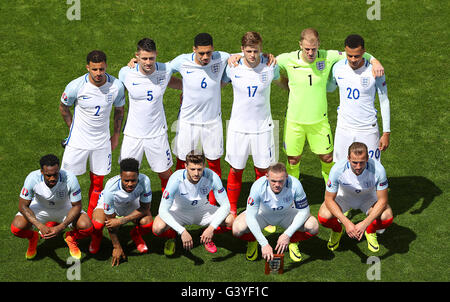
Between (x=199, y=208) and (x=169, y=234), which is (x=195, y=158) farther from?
(x=169, y=234)

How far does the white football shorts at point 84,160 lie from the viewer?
12750mm

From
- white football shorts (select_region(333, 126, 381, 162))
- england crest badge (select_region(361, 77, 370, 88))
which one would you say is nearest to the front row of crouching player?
white football shorts (select_region(333, 126, 381, 162))

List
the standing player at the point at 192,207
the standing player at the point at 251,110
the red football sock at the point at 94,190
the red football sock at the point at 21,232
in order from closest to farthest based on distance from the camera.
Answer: the standing player at the point at 192,207 → the red football sock at the point at 21,232 → the standing player at the point at 251,110 → the red football sock at the point at 94,190

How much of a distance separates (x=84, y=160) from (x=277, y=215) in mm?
2942

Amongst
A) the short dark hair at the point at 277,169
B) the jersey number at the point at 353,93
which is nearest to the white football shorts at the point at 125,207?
the short dark hair at the point at 277,169

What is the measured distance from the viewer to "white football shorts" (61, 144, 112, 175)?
41.8 ft

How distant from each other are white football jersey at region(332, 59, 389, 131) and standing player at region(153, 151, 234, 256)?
2210 millimetres

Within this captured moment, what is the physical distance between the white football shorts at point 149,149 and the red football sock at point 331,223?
2.41 m

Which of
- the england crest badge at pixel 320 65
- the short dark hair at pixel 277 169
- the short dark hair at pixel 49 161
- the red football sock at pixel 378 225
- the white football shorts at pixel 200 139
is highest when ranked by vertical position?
the england crest badge at pixel 320 65

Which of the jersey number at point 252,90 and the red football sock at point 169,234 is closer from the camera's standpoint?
the red football sock at point 169,234

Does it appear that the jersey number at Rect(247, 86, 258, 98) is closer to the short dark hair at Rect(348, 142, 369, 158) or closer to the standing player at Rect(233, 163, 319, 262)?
the standing player at Rect(233, 163, 319, 262)

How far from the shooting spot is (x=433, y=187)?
13.8 meters

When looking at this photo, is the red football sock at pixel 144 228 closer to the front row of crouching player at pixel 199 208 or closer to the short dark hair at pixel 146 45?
the front row of crouching player at pixel 199 208

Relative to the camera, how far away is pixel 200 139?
12922 mm
